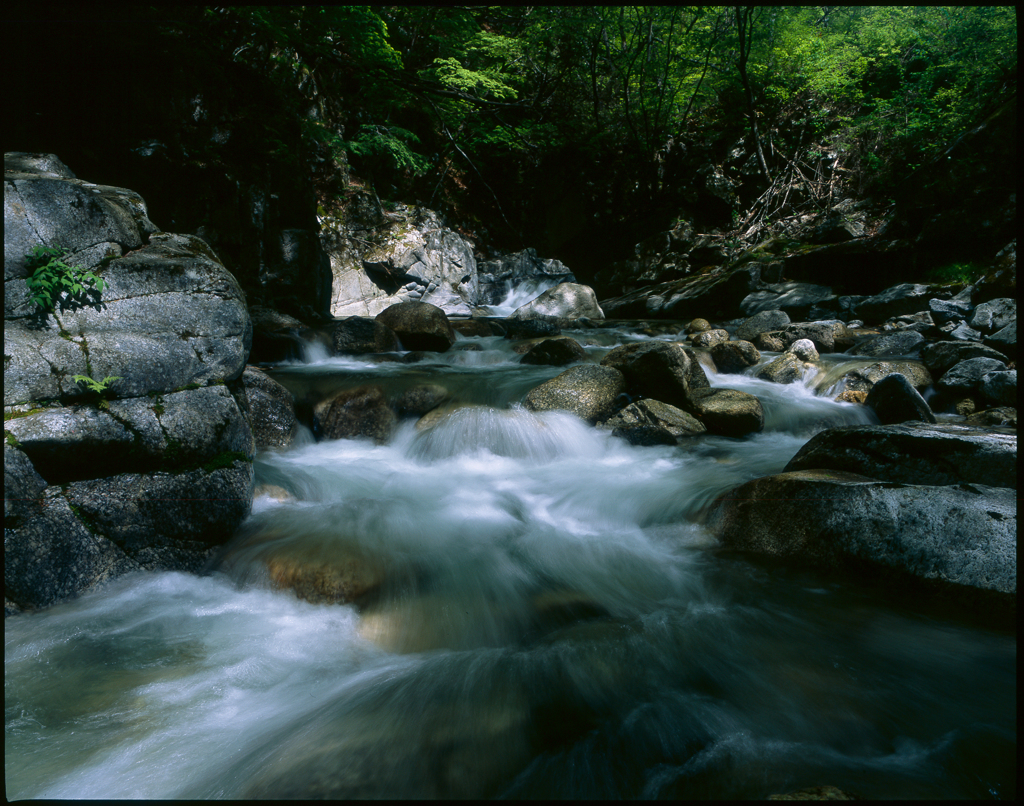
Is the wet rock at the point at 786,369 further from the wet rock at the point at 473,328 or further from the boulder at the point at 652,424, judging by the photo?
the wet rock at the point at 473,328

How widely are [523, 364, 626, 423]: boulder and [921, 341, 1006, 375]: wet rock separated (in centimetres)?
488

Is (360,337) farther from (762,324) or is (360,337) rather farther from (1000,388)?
(1000,388)

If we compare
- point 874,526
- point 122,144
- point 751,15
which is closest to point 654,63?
point 751,15

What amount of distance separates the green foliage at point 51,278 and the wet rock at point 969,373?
9867 millimetres

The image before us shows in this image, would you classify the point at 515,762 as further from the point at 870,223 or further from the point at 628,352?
the point at 870,223

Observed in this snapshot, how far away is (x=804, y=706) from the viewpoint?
2355mm

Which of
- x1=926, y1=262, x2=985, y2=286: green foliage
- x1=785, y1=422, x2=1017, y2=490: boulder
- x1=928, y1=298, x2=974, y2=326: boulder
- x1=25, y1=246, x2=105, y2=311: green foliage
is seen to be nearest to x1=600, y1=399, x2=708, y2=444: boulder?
x1=785, y1=422, x2=1017, y2=490: boulder

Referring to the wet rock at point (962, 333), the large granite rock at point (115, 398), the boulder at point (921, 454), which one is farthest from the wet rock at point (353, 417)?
the wet rock at point (962, 333)

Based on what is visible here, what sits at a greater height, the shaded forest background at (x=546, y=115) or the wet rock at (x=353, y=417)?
the shaded forest background at (x=546, y=115)

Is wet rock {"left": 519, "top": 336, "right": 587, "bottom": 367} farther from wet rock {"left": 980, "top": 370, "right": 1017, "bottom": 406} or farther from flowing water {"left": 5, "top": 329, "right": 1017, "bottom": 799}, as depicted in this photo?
wet rock {"left": 980, "top": 370, "right": 1017, "bottom": 406}

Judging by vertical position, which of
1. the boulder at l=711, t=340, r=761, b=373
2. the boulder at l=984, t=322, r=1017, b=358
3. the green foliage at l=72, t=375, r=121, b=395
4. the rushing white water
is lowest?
the boulder at l=711, t=340, r=761, b=373

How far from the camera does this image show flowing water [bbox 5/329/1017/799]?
2.11 metres

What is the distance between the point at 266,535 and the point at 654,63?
19.0 meters

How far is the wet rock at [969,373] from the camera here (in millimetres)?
6874
